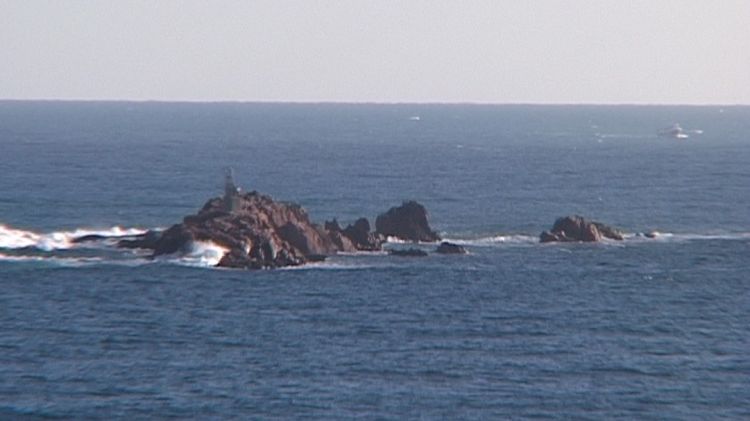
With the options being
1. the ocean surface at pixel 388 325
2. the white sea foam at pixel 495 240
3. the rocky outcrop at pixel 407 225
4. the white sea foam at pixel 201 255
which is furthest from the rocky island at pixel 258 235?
the white sea foam at pixel 495 240

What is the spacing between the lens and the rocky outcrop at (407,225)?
108 metres

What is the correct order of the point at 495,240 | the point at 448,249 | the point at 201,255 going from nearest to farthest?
the point at 201,255, the point at 448,249, the point at 495,240

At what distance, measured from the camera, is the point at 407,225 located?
108 metres

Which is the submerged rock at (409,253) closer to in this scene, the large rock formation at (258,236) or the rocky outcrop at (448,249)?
the rocky outcrop at (448,249)

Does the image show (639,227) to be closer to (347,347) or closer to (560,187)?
(560,187)

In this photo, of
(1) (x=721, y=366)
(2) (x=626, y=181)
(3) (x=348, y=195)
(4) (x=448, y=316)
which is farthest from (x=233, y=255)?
(2) (x=626, y=181)

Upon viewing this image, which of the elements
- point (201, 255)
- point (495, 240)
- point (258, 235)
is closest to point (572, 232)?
point (495, 240)

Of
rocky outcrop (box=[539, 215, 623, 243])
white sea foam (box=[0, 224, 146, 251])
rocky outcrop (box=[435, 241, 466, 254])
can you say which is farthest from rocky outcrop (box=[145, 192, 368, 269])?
rocky outcrop (box=[539, 215, 623, 243])

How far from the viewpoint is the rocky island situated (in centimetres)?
9600

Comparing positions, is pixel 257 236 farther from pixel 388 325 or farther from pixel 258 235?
pixel 388 325

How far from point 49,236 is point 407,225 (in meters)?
26.3

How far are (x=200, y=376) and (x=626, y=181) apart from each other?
113705mm

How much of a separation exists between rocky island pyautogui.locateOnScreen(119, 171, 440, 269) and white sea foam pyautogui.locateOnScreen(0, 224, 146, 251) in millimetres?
4822

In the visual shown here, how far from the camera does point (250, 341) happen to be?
2827 inches
